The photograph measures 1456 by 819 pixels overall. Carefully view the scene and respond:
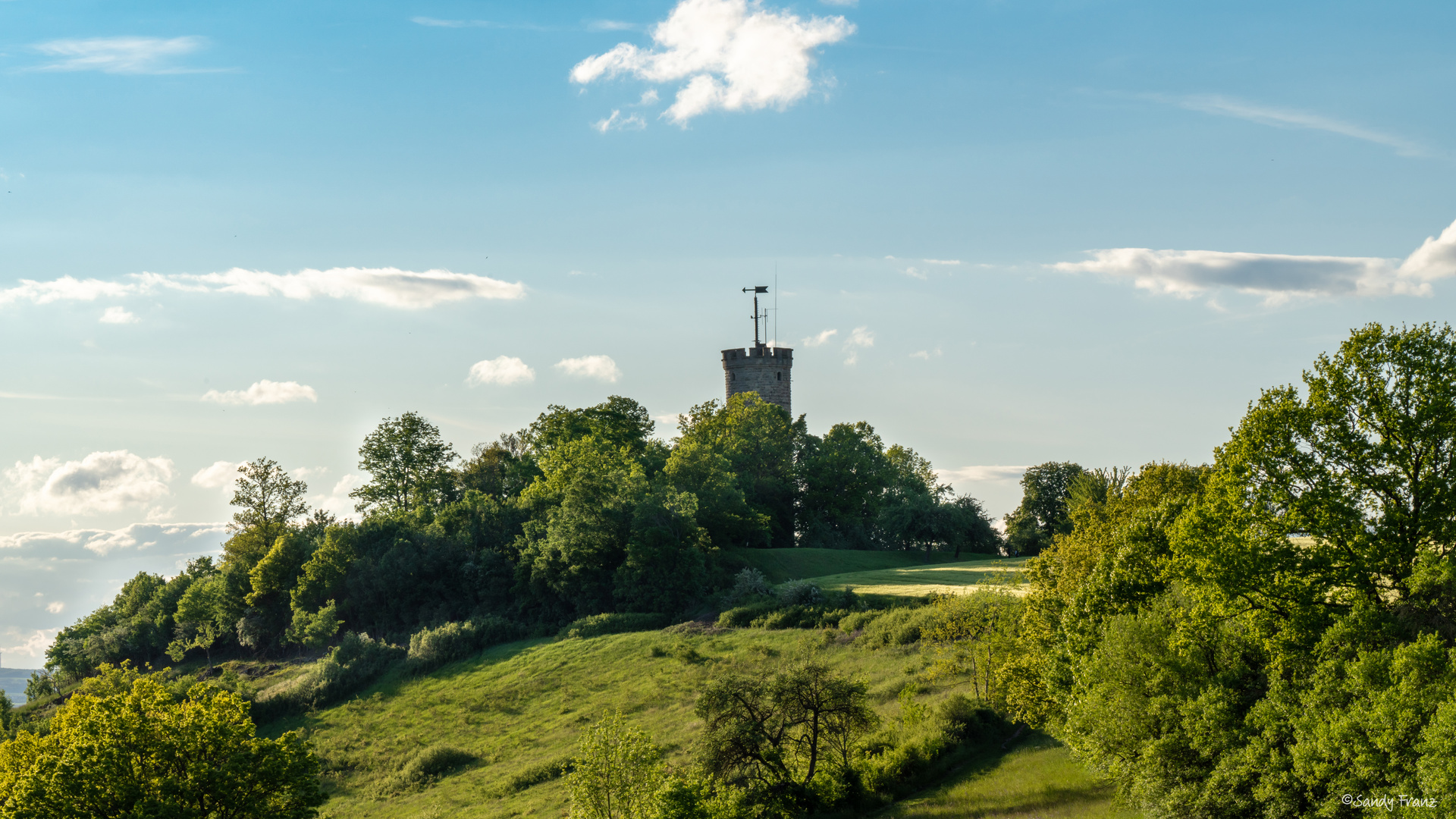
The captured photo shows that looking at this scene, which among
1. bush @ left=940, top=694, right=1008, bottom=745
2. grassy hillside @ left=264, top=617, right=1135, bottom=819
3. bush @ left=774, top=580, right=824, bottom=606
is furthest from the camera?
bush @ left=774, top=580, right=824, bottom=606

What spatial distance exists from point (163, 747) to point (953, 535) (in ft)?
241

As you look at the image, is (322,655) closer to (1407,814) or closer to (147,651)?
(147,651)

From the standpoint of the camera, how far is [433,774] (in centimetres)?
4172

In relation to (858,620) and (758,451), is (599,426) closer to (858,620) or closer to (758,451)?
(758,451)

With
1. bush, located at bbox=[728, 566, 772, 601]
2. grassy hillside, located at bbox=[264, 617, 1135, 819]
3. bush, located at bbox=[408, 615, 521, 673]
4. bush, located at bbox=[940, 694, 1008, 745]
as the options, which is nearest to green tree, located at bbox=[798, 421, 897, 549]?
bush, located at bbox=[728, 566, 772, 601]

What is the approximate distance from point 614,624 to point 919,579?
2032 cm

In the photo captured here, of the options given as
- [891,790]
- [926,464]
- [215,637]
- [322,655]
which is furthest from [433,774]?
[926,464]

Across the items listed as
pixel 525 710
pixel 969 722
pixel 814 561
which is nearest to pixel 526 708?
pixel 525 710

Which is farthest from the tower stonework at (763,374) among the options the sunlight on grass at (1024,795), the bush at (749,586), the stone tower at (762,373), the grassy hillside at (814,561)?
the sunlight on grass at (1024,795)

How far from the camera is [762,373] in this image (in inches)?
3873

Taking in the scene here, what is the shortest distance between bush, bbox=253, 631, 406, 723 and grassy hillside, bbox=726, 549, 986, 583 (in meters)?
25.1

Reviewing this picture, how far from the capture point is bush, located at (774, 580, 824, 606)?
57500 millimetres

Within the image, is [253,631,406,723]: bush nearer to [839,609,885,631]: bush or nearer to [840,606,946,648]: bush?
[839,609,885,631]: bush

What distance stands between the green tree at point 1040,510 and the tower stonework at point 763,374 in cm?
2451
